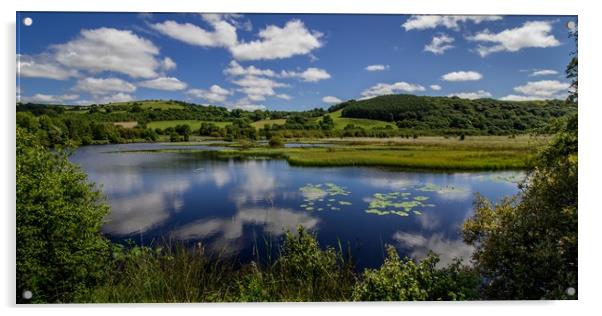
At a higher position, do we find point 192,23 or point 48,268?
point 192,23

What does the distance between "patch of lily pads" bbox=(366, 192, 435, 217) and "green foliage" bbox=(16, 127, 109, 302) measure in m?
3.04

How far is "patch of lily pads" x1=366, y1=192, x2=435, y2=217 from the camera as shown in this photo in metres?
3.69

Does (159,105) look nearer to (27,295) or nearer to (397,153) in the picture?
(27,295)

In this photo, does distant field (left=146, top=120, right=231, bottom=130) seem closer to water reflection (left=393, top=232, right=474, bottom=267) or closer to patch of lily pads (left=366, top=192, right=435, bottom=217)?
Answer: patch of lily pads (left=366, top=192, right=435, bottom=217)

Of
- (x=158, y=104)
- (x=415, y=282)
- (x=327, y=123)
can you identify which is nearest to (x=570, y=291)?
(x=415, y=282)

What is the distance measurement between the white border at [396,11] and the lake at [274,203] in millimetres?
630

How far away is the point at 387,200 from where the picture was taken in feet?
12.8

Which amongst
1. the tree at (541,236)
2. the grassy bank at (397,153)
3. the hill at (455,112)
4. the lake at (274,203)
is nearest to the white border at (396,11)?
the tree at (541,236)

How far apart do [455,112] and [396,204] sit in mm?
1375

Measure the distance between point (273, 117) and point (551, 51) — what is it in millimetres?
3289

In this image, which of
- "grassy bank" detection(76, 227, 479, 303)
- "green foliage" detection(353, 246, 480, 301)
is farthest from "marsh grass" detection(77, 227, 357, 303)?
"green foliage" detection(353, 246, 480, 301)

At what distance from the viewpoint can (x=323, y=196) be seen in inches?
160
